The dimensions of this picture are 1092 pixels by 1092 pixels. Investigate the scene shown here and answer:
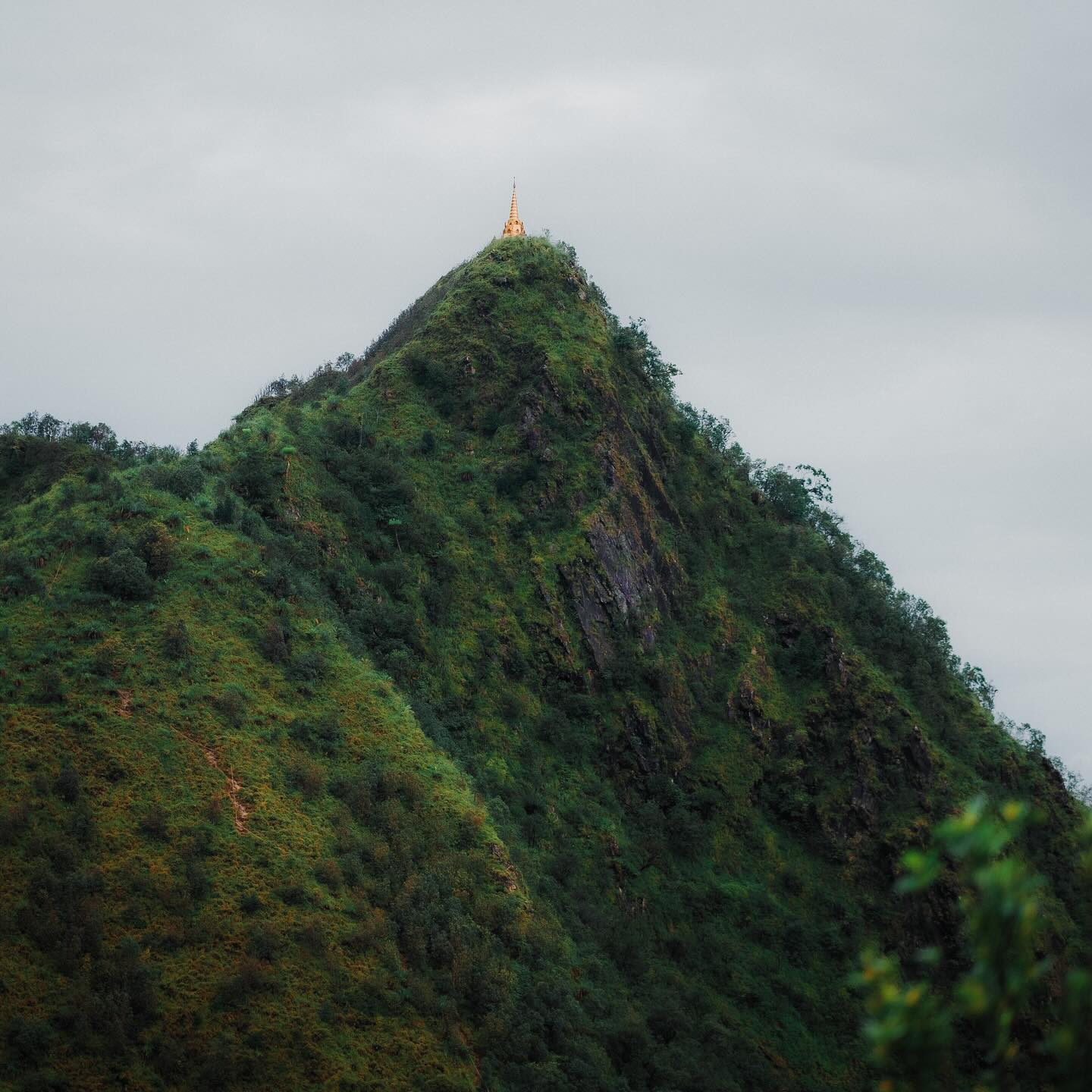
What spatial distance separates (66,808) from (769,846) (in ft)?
94.6

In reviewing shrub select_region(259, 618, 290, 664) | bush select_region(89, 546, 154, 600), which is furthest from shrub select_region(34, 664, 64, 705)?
shrub select_region(259, 618, 290, 664)

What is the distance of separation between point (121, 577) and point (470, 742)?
46.5 feet

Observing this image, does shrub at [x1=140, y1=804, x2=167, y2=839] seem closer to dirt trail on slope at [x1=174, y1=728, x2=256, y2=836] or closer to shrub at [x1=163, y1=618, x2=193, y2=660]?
dirt trail on slope at [x1=174, y1=728, x2=256, y2=836]

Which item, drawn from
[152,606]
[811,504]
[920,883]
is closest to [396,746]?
[152,606]

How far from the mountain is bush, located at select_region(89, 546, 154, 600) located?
0.10 metres

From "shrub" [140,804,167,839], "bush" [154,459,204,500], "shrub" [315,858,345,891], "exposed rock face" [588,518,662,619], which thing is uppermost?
"exposed rock face" [588,518,662,619]

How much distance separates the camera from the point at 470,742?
39938mm

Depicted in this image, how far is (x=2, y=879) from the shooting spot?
24.2 metres

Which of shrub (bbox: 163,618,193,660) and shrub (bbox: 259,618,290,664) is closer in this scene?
shrub (bbox: 163,618,193,660)

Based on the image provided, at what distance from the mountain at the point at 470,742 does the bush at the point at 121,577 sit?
4.1 inches

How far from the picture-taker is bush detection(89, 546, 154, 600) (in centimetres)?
3262

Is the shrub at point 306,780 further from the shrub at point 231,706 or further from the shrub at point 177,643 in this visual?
the shrub at point 177,643

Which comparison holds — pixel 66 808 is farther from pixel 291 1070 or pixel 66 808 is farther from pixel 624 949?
pixel 624 949

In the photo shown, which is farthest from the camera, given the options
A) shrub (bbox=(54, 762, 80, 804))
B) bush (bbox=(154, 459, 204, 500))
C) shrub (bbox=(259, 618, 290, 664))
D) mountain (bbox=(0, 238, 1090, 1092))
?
bush (bbox=(154, 459, 204, 500))
